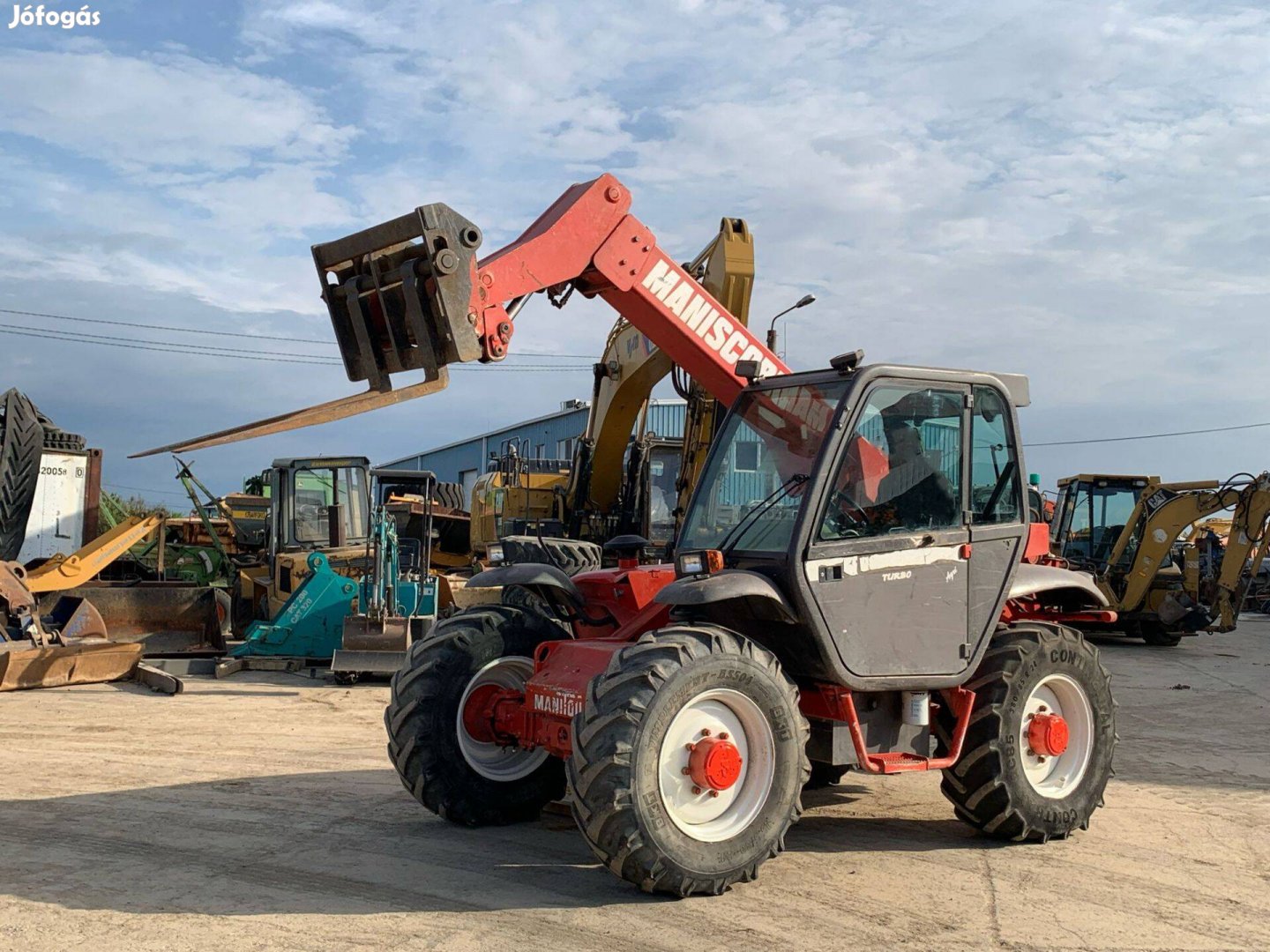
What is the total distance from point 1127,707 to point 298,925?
950 centimetres

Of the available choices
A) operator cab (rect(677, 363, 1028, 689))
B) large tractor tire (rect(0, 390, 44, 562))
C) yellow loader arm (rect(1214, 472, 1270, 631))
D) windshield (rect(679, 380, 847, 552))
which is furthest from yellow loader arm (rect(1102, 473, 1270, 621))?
large tractor tire (rect(0, 390, 44, 562))

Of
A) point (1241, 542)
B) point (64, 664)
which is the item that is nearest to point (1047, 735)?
point (64, 664)

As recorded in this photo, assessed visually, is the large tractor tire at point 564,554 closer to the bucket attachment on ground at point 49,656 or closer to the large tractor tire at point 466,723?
the large tractor tire at point 466,723

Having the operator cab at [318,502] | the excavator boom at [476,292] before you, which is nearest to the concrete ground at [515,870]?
the excavator boom at [476,292]

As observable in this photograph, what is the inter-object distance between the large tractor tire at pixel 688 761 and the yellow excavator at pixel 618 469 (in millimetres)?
3694

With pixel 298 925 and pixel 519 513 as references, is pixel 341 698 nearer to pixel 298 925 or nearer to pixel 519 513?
pixel 519 513

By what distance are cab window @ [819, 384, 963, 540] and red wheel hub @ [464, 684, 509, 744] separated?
196 centimetres

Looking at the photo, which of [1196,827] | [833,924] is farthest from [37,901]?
[1196,827]

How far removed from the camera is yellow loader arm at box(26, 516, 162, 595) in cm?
1412

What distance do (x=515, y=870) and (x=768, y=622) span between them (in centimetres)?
162

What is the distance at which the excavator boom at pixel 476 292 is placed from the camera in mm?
6051

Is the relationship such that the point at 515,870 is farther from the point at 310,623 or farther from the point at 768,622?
the point at 310,623

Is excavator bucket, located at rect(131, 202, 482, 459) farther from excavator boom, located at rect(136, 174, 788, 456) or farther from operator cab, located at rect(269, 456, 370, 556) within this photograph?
operator cab, located at rect(269, 456, 370, 556)

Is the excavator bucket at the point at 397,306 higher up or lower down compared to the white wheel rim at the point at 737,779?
higher up
